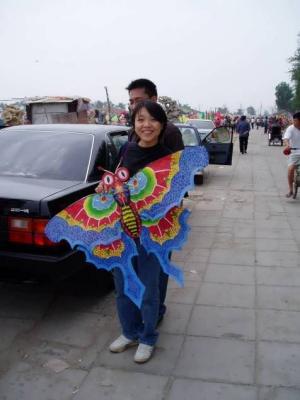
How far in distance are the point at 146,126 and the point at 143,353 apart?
1543 mm

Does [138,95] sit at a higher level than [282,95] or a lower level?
lower

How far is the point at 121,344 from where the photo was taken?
3080 mm

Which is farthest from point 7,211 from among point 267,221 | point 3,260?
point 267,221

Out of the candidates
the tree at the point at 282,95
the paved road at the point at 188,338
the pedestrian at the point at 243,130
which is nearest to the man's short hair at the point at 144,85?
the paved road at the point at 188,338

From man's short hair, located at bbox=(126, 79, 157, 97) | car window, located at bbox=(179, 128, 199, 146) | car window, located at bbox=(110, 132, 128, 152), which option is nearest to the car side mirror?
car window, located at bbox=(179, 128, 199, 146)

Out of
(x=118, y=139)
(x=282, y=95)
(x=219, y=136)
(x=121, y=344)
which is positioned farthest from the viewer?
(x=282, y=95)

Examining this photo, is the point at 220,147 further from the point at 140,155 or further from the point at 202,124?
the point at 202,124

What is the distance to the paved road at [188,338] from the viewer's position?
2.66 meters

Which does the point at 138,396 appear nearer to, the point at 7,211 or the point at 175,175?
the point at 175,175

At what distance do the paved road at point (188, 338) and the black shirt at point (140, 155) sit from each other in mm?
1330

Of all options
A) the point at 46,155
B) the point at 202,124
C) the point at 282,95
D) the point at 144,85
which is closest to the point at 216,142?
the point at 46,155

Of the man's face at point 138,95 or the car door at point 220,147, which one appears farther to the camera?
the car door at point 220,147

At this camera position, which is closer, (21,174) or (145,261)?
(145,261)

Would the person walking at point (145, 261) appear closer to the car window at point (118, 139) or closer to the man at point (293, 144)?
the car window at point (118, 139)
